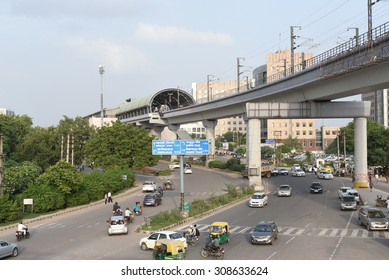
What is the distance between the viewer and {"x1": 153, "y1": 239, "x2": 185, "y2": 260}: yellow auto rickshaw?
22.1 m

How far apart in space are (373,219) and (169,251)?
1728 centimetres

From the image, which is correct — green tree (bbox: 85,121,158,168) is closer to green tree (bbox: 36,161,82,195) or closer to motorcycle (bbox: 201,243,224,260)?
green tree (bbox: 36,161,82,195)

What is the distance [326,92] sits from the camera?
50688mm

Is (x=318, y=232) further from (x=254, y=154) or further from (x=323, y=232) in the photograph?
(x=254, y=154)

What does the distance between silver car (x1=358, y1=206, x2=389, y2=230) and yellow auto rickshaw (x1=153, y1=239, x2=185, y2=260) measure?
16001 millimetres

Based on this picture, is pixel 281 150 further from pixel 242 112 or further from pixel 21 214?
pixel 21 214

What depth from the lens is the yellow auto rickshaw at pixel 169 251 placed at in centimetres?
2212

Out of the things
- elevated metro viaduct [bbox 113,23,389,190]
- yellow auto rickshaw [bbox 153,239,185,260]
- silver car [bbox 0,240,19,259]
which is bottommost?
silver car [bbox 0,240,19,259]

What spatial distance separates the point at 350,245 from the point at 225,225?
734 cm

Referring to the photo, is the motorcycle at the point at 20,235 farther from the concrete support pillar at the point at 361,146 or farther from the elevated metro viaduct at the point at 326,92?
the concrete support pillar at the point at 361,146

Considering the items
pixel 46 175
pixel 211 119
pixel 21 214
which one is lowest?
pixel 21 214

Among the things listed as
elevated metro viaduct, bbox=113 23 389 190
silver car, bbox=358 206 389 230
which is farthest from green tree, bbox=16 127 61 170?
silver car, bbox=358 206 389 230

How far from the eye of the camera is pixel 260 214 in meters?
41.1

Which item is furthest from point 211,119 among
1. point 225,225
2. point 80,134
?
point 225,225
